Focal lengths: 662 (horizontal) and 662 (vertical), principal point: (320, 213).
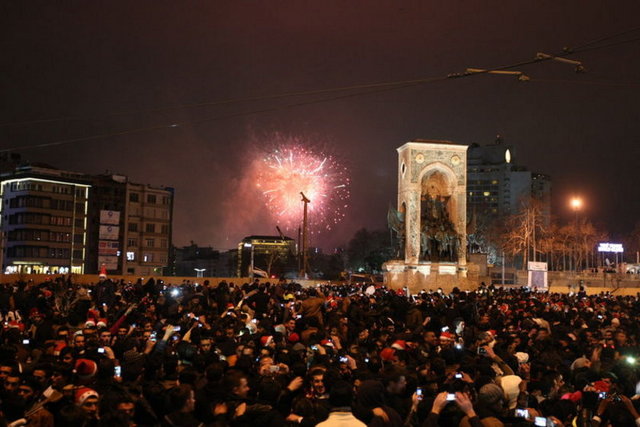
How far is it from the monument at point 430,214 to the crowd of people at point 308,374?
3130 cm

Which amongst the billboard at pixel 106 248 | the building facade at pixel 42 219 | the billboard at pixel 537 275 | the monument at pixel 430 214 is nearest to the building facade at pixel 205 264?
the building facade at pixel 42 219

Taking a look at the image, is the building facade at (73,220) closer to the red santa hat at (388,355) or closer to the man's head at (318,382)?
the red santa hat at (388,355)

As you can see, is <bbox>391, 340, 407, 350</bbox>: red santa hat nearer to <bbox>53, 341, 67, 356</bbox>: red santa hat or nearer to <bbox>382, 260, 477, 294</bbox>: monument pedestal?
<bbox>53, 341, 67, 356</bbox>: red santa hat

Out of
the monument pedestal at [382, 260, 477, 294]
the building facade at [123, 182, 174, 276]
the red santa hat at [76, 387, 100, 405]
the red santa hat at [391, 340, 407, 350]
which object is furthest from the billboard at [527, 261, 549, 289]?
the building facade at [123, 182, 174, 276]

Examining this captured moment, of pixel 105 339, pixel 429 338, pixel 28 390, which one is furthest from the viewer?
pixel 429 338

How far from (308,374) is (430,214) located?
4097 cm

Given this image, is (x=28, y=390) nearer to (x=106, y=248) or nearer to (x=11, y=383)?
(x=11, y=383)

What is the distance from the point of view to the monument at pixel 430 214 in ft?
152

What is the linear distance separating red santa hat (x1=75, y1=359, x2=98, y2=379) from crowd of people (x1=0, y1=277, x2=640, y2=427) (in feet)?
0.04

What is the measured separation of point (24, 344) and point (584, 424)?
331 inches

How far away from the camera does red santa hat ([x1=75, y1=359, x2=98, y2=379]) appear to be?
7882 millimetres

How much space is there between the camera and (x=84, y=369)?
25.9ft

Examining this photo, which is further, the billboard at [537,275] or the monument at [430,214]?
the monument at [430,214]

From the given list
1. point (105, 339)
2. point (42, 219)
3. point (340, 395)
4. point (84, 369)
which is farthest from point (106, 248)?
point (42, 219)
